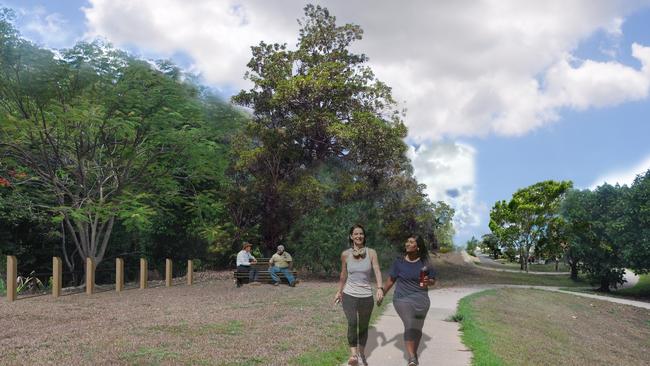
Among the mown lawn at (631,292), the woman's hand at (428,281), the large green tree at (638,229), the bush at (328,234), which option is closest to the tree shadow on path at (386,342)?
the woman's hand at (428,281)

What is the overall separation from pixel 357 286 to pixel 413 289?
76 cm

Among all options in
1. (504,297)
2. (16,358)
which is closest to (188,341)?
(16,358)

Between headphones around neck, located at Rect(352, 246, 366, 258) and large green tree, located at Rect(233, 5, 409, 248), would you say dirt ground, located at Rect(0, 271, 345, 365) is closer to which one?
headphones around neck, located at Rect(352, 246, 366, 258)

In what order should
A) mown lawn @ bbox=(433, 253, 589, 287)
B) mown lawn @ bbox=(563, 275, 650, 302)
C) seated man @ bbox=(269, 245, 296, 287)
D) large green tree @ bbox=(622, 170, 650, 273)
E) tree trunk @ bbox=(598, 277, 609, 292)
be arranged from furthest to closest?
1. tree trunk @ bbox=(598, 277, 609, 292)
2. mown lawn @ bbox=(563, 275, 650, 302)
3. mown lawn @ bbox=(433, 253, 589, 287)
4. large green tree @ bbox=(622, 170, 650, 273)
5. seated man @ bbox=(269, 245, 296, 287)

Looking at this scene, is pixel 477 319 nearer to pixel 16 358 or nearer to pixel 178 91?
pixel 16 358

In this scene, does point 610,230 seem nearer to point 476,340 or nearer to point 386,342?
point 476,340

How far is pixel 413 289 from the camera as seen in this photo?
24.5 ft

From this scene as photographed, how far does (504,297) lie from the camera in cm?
2191

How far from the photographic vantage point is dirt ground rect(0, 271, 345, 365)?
25.6ft

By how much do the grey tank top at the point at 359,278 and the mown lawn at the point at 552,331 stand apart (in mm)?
2155

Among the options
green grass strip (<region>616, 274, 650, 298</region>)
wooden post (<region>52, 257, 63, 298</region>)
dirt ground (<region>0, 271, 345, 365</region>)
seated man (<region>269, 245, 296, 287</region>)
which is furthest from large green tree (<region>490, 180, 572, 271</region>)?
wooden post (<region>52, 257, 63, 298</region>)

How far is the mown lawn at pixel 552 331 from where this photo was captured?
9953mm

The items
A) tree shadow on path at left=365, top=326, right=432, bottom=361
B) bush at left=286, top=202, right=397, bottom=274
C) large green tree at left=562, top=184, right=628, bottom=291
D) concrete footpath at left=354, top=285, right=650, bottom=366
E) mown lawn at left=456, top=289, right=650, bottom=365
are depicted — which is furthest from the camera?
large green tree at left=562, top=184, right=628, bottom=291

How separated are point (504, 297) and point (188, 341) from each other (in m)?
16.1
